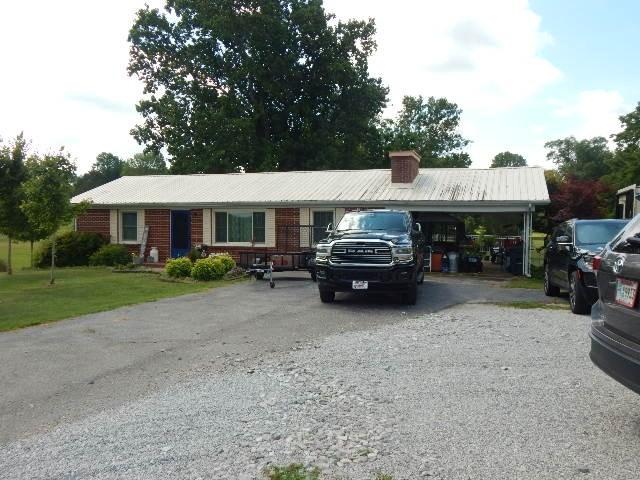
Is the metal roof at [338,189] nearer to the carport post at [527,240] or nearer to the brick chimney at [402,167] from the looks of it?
the brick chimney at [402,167]

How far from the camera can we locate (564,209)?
24422 millimetres

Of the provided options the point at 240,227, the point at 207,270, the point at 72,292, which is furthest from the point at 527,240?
the point at 72,292

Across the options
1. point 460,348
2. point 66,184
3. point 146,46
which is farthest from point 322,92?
point 460,348

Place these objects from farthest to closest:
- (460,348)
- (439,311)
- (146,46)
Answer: (146,46) < (439,311) < (460,348)

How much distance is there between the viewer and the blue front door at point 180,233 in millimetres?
22625

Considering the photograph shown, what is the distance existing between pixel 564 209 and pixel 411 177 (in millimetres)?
8030

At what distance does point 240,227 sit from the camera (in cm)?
2188

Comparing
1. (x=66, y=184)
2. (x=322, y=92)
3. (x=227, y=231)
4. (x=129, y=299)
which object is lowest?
(x=129, y=299)

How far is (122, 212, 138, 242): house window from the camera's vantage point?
930 inches

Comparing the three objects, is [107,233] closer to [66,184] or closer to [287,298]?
[66,184]

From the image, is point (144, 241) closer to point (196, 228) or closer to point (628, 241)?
point (196, 228)

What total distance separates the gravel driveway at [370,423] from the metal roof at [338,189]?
12652 mm

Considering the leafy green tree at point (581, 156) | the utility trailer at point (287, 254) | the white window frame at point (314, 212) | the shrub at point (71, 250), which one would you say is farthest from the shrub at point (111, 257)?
the leafy green tree at point (581, 156)

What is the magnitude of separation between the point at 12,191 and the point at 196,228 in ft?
21.8
